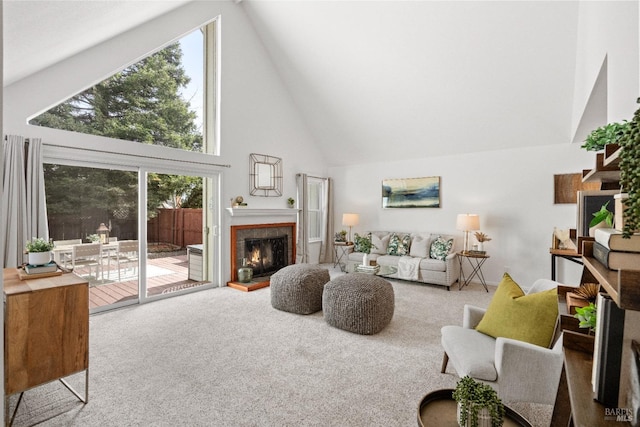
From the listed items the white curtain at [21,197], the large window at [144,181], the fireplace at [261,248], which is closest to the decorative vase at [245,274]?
the fireplace at [261,248]

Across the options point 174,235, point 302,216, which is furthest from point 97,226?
point 302,216

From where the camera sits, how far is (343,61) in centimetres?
511

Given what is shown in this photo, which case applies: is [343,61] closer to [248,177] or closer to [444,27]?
[444,27]

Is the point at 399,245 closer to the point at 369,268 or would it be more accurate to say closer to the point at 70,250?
the point at 369,268

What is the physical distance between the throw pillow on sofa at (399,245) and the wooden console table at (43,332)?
190 inches

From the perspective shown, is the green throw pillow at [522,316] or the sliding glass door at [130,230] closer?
the green throw pillow at [522,316]

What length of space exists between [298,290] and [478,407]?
282 centimetres

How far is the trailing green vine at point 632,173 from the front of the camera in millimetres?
657

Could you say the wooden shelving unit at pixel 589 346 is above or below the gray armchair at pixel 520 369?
above

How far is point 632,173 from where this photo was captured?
67 cm

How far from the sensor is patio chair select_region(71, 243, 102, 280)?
146 inches

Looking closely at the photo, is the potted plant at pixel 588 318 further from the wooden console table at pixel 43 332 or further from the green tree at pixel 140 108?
the green tree at pixel 140 108

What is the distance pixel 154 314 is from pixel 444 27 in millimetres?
5220

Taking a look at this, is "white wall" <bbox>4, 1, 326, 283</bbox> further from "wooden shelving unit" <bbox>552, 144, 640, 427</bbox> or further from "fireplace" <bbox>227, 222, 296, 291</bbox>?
"wooden shelving unit" <bbox>552, 144, 640, 427</bbox>
